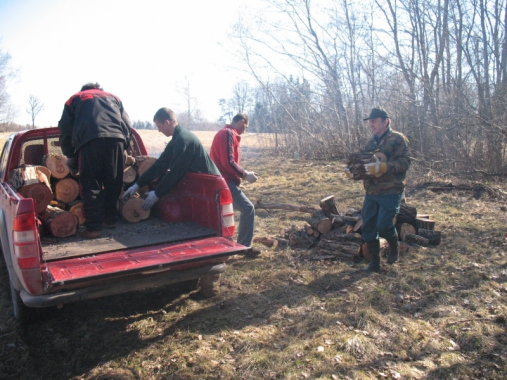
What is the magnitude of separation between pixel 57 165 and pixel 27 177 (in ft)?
1.72

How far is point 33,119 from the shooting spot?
43625 mm

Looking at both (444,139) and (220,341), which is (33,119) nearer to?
(444,139)

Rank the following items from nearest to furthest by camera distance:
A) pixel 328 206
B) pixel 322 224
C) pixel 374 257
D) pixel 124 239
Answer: pixel 124 239 < pixel 374 257 < pixel 322 224 < pixel 328 206

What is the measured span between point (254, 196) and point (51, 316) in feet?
23.4

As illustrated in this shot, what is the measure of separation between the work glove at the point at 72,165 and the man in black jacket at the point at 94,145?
7 centimetres

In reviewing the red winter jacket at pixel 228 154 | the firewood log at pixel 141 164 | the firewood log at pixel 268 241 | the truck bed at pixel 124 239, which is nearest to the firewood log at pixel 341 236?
the firewood log at pixel 268 241

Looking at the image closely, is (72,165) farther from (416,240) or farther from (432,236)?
(432,236)

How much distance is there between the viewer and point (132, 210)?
16.4 feet

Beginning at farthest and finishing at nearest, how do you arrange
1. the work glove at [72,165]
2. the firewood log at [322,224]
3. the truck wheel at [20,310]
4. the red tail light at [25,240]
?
the firewood log at [322,224]
the work glove at [72,165]
the truck wheel at [20,310]
the red tail light at [25,240]

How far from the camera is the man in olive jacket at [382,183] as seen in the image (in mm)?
4816

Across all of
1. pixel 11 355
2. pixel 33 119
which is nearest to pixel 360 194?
pixel 11 355

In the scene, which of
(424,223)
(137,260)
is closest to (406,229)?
(424,223)

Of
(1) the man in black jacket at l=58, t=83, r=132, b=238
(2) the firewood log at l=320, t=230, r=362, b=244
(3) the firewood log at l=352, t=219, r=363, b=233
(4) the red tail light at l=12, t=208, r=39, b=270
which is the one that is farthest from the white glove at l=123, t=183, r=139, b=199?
(3) the firewood log at l=352, t=219, r=363, b=233

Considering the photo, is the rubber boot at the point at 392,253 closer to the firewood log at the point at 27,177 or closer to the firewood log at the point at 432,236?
the firewood log at the point at 432,236
